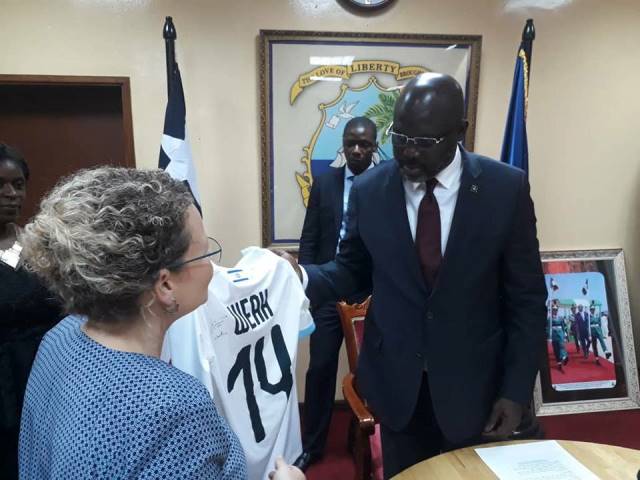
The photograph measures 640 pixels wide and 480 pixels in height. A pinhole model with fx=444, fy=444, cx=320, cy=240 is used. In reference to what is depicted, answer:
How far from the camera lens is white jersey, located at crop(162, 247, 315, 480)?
1255 millimetres

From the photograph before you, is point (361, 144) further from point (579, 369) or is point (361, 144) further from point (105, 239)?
point (579, 369)

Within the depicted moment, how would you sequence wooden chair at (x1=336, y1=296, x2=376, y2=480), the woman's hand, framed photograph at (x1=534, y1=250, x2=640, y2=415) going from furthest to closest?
1. framed photograph at (x1=534, y1=250, x2=640, y2=415)
2. wooden chair at (x1=336, y1=296, x2=376, y2=480)
3. the woman's hand

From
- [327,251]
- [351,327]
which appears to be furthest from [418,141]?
[327,251]

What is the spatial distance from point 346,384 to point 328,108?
1.62 meters

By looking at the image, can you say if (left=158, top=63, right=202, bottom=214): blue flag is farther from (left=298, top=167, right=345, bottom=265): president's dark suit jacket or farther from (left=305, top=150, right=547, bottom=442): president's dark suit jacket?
(left=305, top=150, right=547, bottom=442): president's dark suit jacket

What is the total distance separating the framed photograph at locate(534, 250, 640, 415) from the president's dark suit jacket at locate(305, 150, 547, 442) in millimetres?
1814

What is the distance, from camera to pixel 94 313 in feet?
2.48

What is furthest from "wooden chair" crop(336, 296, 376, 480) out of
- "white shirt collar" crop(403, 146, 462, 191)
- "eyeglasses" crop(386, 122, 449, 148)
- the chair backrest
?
"eyeglasses" crop(386, 122, 449, 148)

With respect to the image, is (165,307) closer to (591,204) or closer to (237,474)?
(237,474)

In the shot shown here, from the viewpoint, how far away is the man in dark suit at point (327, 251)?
7.81ft

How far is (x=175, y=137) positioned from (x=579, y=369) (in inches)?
112

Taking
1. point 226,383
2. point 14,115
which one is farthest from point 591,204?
point 14,115

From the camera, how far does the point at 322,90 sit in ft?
8.57

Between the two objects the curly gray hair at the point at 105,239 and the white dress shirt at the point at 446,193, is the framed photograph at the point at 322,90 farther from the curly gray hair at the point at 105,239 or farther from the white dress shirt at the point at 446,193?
the curly gray hair at the point at 105,239
